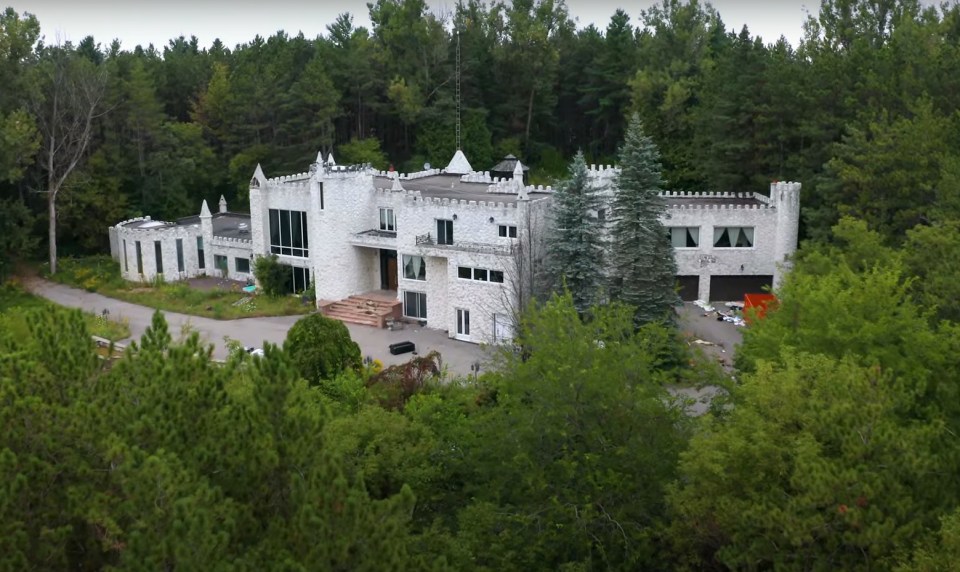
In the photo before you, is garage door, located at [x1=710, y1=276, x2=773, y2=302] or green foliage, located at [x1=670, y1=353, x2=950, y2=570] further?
garage door, located at [x1=710, y1=276, x2=773, y2=302]

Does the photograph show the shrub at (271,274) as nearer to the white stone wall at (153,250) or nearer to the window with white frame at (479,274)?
the white stone wall at (153,250)

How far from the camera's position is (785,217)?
136 feet

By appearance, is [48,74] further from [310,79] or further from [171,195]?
[310,79]

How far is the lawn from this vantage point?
4144 cm

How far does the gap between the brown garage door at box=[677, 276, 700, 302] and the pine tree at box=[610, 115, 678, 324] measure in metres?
7.59

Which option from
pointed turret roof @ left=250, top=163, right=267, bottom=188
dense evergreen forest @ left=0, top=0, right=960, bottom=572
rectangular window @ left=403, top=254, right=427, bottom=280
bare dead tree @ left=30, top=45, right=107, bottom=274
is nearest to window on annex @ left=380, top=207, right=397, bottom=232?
rectangular window @ left=403, top=254, right=427, bottom=280

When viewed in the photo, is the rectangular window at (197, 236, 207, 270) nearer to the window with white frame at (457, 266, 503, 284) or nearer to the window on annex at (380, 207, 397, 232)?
the window on annex at (380, 207, 397, 232)

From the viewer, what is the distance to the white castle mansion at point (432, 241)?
3731 cm

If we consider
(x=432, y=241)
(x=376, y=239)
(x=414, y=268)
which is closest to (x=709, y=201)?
(x=432, y=241)

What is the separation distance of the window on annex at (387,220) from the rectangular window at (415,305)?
3.35m

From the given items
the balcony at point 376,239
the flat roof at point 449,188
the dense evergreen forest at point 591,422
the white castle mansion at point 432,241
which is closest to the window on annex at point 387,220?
the white castle mansion at point 432,241

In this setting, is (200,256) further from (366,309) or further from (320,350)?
(320,350)

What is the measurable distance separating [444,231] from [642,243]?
876 centimetres

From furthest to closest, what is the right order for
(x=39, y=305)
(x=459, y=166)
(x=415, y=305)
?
(x=459, y=166) → (x=415, y=305) → (x=39, y=305)
